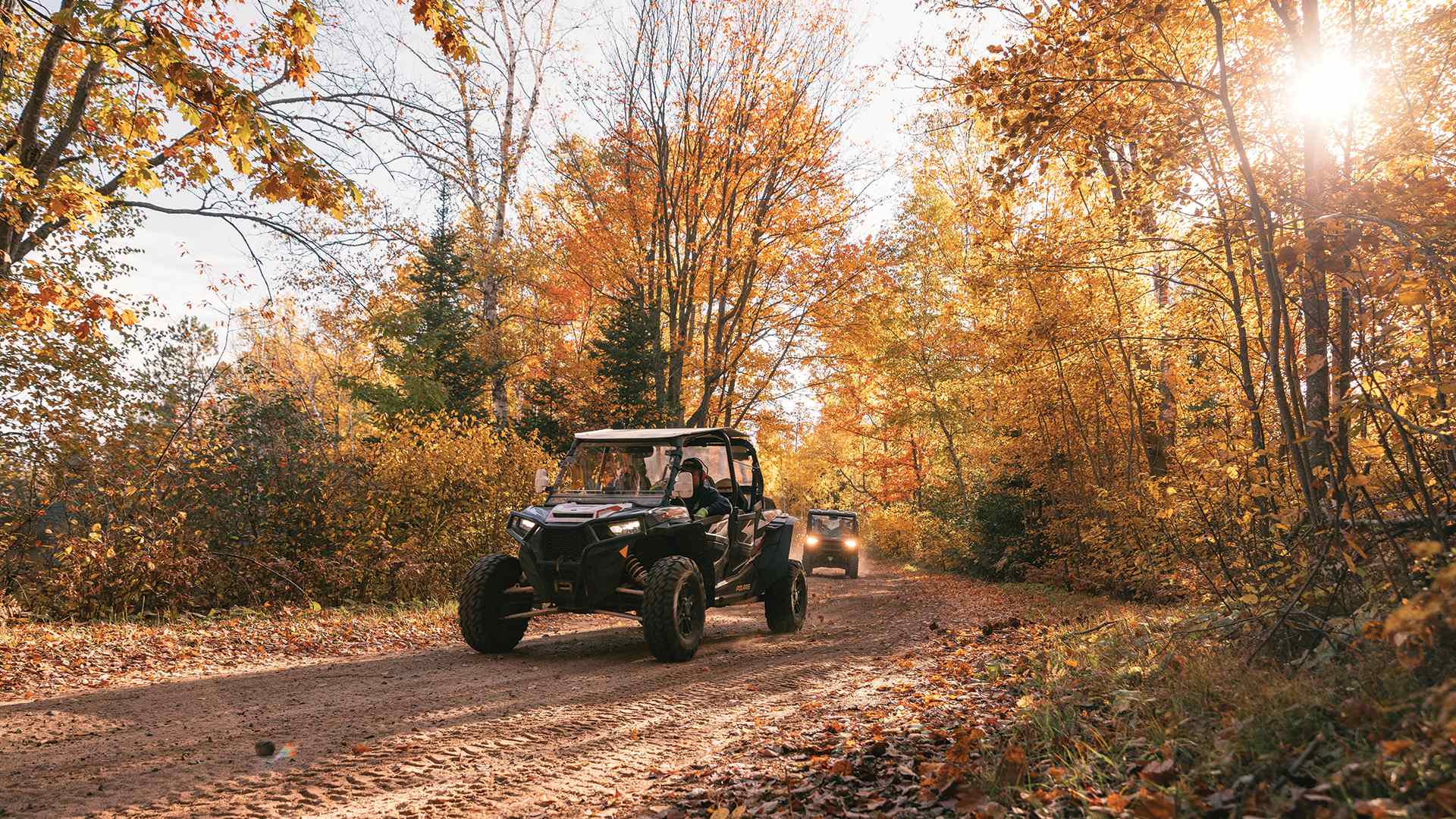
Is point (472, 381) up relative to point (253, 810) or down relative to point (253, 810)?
up

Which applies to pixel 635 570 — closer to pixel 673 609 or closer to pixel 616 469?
pixel 673 609

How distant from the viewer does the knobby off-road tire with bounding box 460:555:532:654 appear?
712 centimetres

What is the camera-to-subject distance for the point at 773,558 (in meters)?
9.05

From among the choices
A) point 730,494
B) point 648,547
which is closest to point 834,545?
point 730,494

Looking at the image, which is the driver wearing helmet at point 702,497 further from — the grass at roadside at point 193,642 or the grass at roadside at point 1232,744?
the grass at roadside at point 1232,744

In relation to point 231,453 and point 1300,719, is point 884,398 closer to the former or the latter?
point 231,453

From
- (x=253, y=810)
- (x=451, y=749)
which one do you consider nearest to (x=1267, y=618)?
(x=451, y=749)

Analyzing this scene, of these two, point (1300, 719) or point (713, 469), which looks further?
point (713, 469)

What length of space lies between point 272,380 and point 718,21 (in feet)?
38.9

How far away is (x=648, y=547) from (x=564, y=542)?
2.96 feet

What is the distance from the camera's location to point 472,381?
23.3 m

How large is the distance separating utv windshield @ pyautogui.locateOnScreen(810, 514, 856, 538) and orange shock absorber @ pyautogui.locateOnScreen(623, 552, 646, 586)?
1505 cm

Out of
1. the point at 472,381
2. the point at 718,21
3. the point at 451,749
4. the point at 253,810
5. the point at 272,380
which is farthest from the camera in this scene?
the point at 472,381

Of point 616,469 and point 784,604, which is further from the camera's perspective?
point 784,604
